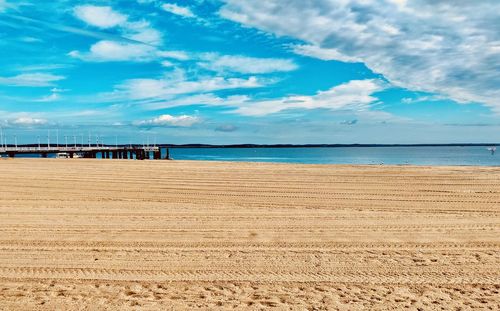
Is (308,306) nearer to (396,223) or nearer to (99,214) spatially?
(396,223)

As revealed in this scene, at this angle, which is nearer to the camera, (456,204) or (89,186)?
(456,204)

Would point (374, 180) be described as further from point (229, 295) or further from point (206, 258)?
point (229, 295)

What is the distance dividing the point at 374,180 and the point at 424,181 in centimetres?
198

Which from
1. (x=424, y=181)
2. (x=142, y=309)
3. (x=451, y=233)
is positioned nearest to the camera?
(x=142, y=309)

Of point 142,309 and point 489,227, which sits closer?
point 142,309

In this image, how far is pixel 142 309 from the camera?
4.39 metres

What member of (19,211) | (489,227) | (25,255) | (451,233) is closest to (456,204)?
(489,227)

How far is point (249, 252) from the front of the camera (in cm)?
639

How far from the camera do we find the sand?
4.68m

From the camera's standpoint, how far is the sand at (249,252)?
4676mm

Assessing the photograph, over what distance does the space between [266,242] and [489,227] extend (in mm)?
4666

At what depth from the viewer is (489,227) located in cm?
814

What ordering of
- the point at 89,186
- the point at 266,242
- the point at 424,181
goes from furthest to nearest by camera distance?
the point at 424,181, the point at 89,186, the point at 266,242

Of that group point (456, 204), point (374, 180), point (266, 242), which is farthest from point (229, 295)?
point (374, 180)
